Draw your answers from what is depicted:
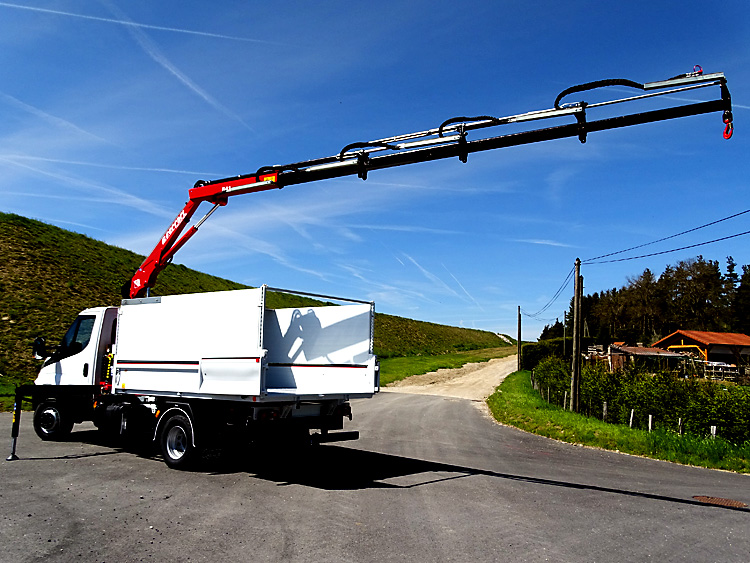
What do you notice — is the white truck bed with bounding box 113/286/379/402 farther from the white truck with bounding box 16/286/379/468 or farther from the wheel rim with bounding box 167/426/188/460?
the wheel rim with bounding box 167/426/188/460

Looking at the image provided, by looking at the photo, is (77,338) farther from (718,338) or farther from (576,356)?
(718,338)

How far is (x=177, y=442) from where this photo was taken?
10.9 metres

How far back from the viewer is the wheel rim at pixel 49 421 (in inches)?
539

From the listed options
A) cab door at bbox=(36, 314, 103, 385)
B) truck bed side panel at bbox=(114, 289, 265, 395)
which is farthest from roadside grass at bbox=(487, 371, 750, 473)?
cab door at bbox=(36, 314, 103, 385)

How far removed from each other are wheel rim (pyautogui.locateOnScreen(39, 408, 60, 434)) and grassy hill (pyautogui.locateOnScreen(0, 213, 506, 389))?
8.64m

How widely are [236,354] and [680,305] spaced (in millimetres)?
91095

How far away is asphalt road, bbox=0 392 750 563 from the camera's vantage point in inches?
249

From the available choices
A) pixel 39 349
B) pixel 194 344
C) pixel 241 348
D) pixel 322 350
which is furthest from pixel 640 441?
pixel 39 349

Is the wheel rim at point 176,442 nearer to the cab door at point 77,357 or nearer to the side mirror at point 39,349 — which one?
the cab door at point 77,357

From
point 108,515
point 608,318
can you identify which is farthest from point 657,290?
point 108,515

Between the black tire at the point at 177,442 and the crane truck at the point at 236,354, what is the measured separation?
0.07ft

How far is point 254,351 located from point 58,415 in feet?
23.2

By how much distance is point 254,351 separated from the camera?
9578mm

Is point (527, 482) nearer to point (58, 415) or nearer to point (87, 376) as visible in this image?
point (87, 376)
